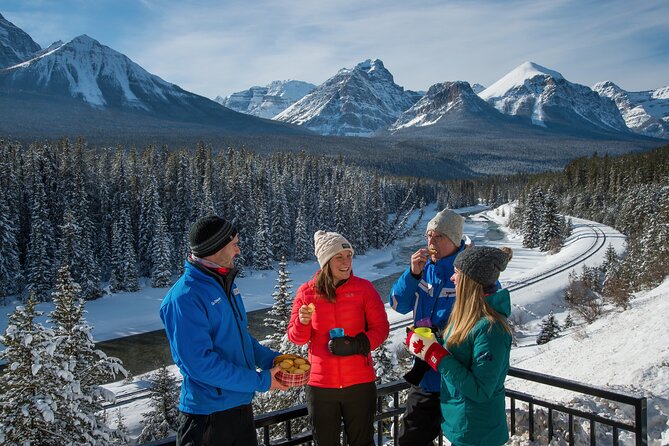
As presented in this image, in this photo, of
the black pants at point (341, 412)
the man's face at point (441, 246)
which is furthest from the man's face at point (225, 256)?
the man's face at point (441, 246)

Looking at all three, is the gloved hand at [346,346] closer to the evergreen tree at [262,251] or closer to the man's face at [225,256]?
the man's face at [225,256]

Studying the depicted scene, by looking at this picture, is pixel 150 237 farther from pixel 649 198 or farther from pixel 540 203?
pixel 649 198

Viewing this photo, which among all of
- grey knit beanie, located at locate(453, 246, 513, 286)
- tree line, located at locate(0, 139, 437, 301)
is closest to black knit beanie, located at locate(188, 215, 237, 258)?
grey knit beanie, located at locate(453, 246, 513, 286)

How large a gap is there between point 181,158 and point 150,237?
46.9 ft

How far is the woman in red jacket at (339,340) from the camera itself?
4.31 metres

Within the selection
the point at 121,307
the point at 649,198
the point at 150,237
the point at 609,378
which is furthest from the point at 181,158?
the point at 649,198

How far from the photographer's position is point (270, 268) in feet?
177

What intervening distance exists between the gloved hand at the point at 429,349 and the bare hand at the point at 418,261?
1.07 m

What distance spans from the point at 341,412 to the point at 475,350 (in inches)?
61.2

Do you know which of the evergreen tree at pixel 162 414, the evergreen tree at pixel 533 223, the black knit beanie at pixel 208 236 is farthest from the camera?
the evergreen tree at pixel 533 223

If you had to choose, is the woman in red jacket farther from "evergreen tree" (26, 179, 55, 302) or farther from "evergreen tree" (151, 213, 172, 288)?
"evergreen tree" (151, 213, 172, 288)

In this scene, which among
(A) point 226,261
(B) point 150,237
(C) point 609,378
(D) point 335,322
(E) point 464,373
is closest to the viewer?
(E) point 464,373

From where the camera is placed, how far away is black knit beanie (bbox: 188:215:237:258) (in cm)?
384

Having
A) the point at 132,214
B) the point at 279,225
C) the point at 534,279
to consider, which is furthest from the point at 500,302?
the point at 279,225
